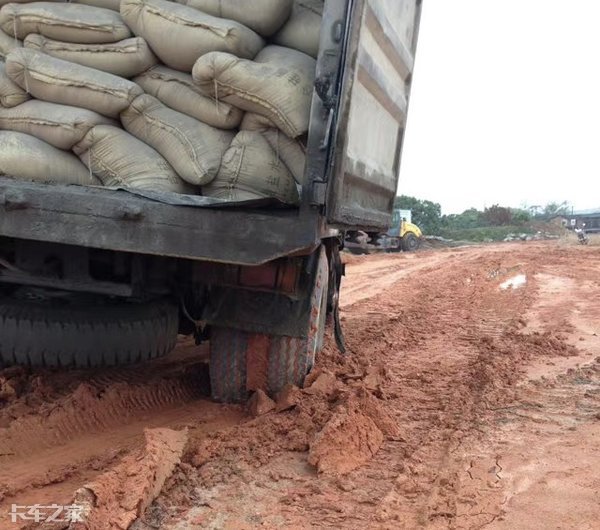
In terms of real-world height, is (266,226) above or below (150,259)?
above

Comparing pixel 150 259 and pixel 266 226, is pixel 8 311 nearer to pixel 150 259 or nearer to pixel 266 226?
pixel 150 259

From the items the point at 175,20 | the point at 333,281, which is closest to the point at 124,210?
the point at 175,20

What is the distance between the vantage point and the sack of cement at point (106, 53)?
299 centimetres

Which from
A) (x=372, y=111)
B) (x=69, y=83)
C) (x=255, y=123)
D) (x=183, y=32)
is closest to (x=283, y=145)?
(x=255, y=123)

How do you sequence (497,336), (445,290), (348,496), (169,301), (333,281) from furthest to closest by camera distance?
1. (445,290)
2. (497,336)
3. (333,281)
4. (169,301)
5. (348,496)

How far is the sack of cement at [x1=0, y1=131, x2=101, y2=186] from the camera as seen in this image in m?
2.84

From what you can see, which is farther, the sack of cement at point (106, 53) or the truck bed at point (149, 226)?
the sack of cement at point (106, 53)

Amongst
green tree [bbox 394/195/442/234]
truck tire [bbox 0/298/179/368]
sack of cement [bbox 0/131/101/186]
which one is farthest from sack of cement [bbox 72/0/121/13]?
green tree [bbox 394/195/442/234]

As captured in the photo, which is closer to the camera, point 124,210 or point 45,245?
point 124,210

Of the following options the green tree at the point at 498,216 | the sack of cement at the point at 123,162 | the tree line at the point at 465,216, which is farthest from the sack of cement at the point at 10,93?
the green tree at the point at 498,216

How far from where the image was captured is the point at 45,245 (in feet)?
9.96

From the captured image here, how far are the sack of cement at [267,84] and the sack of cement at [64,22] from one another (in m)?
0.56

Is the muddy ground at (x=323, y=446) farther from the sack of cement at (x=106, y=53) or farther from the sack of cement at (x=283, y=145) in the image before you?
the sack of cement at (x=106, y=53)

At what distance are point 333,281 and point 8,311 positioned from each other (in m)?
2.22
